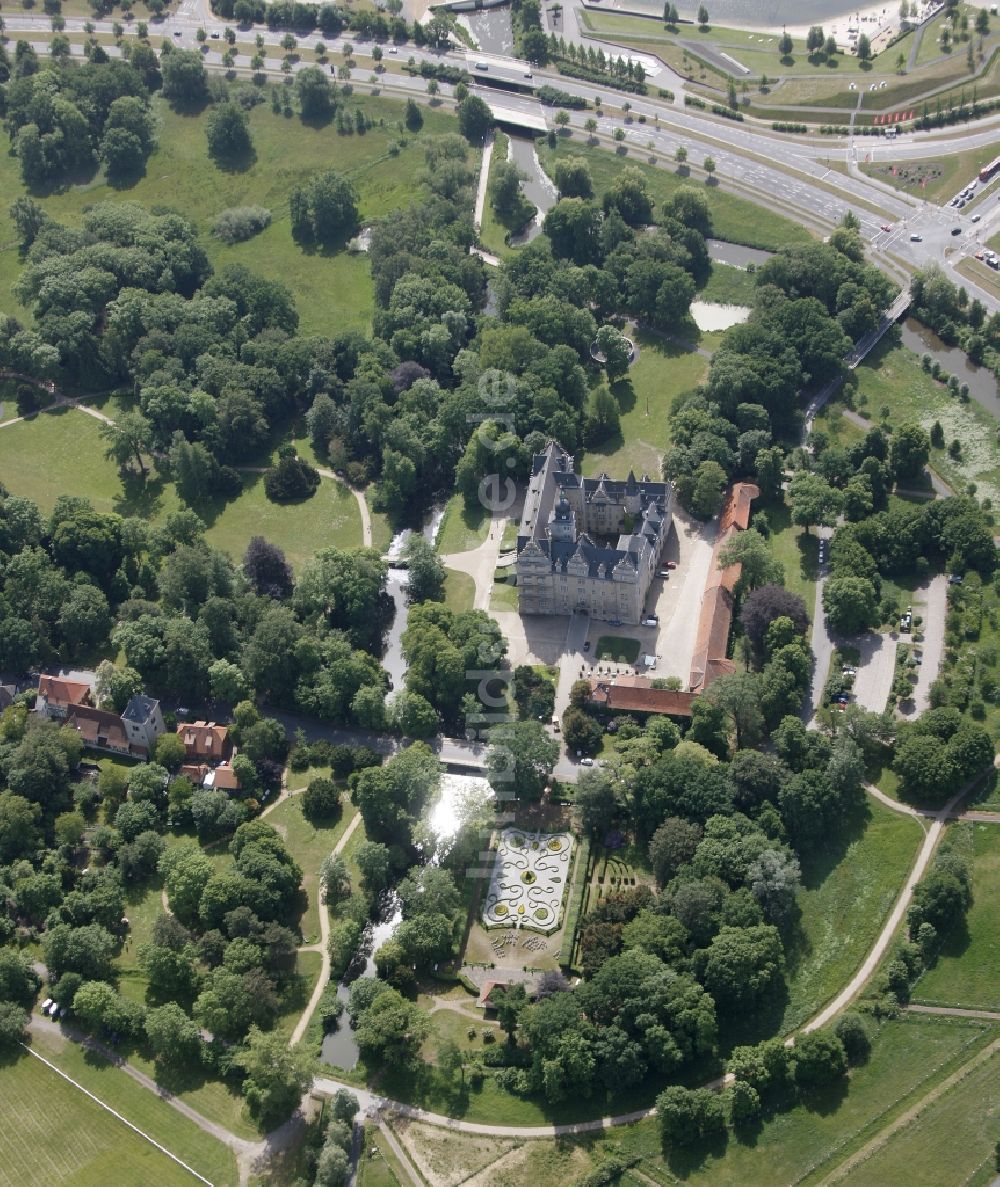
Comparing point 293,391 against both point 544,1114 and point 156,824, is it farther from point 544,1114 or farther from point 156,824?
point 544,1114

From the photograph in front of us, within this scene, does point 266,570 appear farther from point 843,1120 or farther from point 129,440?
point 843,1120

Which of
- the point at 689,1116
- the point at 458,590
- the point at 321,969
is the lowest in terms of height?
the point at 321,969

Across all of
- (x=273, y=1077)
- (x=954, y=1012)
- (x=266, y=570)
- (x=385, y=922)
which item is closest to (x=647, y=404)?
(x=266, y=570)

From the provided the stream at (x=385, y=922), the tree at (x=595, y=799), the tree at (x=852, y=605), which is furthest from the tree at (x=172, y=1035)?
the tree at (x=852, y=605)

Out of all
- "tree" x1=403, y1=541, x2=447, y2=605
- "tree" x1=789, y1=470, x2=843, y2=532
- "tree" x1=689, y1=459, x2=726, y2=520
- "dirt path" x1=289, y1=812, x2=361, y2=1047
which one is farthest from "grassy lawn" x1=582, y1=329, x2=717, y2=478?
"dirt path" x1=289, y1=812, x2=361, y2=1047

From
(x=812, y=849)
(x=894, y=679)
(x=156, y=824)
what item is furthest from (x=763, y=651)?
(x=156, y=824)

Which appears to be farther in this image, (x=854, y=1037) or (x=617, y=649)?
(x=617, y=649)

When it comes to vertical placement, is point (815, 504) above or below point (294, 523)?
above
